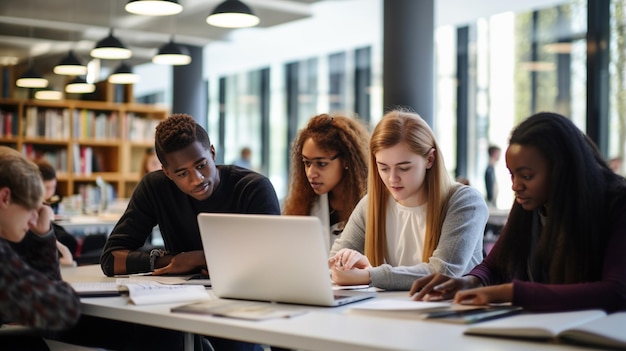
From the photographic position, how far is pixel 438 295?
2318 millimetres

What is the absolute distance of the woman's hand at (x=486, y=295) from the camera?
82.9 inches

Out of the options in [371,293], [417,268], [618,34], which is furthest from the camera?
[618,34]

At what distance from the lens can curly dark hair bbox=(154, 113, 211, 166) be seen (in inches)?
114

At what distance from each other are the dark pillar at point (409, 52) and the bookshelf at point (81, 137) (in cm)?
463

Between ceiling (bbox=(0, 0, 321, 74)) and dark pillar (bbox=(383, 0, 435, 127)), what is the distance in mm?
2294

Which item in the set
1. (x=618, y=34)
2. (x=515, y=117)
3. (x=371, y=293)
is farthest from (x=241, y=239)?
(x=515, y=117)

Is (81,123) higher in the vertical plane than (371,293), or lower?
higher

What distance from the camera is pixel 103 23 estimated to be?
10195mm

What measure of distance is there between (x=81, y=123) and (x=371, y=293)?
26.9ft

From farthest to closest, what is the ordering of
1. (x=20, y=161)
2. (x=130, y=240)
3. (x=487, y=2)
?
(x=487, y=2), (x=130, y=240), (x=20, y=161)

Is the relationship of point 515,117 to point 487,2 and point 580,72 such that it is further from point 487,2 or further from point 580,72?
point 487,2

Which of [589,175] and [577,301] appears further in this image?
[589,175]

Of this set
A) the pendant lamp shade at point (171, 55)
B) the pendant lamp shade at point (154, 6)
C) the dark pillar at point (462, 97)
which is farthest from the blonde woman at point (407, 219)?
the dark pillar at point (462, 97)

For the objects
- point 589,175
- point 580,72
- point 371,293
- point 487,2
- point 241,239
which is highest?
point 487,2
